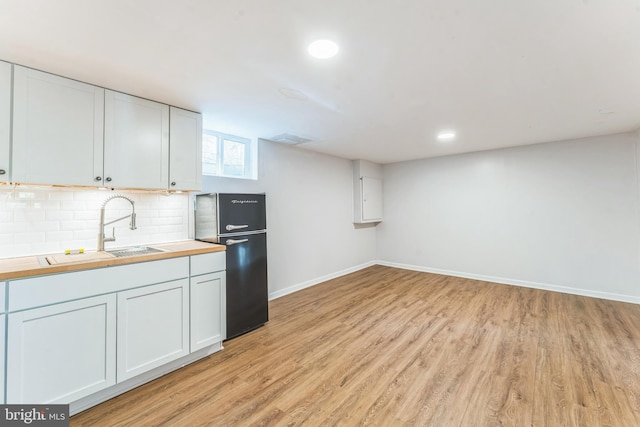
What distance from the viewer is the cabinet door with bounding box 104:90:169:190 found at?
2.19 metres

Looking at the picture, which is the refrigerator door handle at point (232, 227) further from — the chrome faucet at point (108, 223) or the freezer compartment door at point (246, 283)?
the chrome faucet at point (108, 223)

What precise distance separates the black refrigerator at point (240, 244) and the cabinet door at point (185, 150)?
27cm

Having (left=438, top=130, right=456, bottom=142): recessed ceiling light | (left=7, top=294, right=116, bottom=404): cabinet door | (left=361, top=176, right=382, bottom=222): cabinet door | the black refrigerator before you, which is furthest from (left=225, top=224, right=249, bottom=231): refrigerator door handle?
(left=361, top=176, right=382, bottom=222): cabinet door

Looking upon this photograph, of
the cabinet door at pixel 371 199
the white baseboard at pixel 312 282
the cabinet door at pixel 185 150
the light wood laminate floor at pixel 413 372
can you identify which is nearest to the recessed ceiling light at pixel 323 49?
the cabinet door at pixel 185 150

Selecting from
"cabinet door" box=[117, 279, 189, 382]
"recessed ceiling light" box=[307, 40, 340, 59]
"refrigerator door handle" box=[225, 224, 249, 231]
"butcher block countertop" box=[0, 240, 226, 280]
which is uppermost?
"recessed ceiling light" box=[307, 40, 340, 59]

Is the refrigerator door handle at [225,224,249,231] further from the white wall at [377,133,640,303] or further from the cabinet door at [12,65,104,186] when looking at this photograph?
the white wall at [377,133,640,303]

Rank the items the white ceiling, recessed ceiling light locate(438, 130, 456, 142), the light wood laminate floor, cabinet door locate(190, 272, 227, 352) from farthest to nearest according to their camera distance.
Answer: recessed ceiling light locate(438, 130, 456, 142) → cabinet door locate(190, 272, 227, 352) → the light wood laminate floor → the white ceiling

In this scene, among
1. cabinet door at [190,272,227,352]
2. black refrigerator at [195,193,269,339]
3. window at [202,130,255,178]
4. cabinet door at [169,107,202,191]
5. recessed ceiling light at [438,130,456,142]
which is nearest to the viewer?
cabinet door at [190,272,227,352]

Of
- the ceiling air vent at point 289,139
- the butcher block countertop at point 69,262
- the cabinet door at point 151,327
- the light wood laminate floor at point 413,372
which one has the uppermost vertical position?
the ceiling air vent at point 289,139

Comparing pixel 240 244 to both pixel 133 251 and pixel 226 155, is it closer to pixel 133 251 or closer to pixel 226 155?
pixel 133 251

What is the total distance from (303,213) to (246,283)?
6.17 ft

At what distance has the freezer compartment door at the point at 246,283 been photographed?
274 centimetres

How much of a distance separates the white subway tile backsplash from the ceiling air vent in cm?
166

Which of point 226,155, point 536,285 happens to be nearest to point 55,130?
point 226,155
